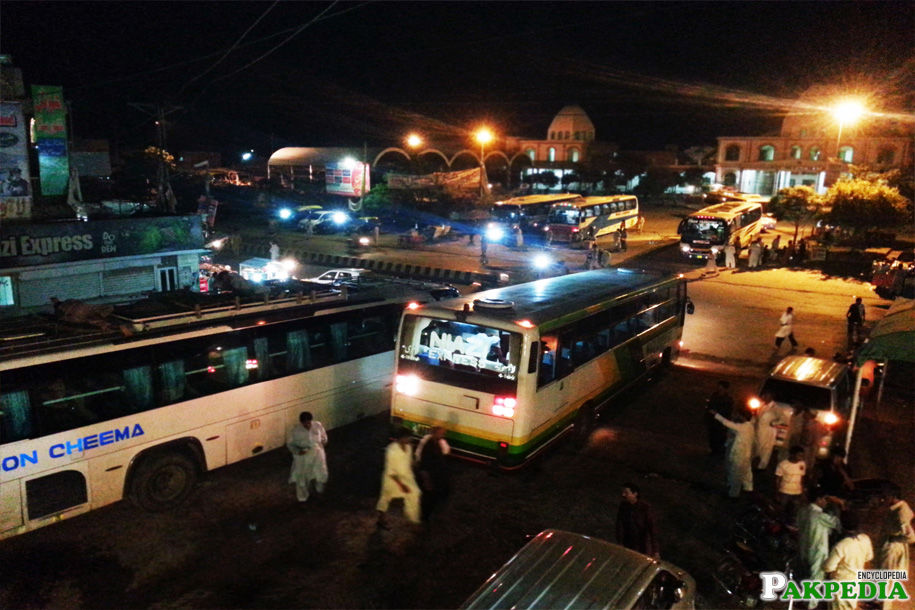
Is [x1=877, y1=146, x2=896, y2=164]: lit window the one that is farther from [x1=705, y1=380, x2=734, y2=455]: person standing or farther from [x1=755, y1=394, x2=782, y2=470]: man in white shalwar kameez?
[x1=755, y1=394, x2=782, y2=470]: man in white shalwar kameez

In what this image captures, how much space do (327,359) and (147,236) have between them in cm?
1237

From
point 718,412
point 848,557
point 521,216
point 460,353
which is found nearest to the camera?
point 848,557

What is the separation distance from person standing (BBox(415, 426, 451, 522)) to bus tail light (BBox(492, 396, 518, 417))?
106cm

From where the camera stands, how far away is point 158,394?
8047 mm

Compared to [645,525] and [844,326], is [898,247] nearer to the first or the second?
[844,326]

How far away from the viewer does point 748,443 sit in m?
8.77

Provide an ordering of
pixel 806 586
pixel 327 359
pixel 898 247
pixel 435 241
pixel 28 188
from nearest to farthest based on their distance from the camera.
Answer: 1. pixel 806 586
2. pixel 327 359
3. pixel 28 188
4. pixel 898 247
5. pixel 435 241

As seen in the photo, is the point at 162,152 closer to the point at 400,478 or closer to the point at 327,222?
the point at 400,478

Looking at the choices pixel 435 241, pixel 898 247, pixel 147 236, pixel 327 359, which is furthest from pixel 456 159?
pixel 327 359

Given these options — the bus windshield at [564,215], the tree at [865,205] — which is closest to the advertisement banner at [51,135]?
the bus windshield at [564,215]

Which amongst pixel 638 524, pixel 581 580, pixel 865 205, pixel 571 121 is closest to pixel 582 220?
pixel 865 205

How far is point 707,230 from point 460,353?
26.5m

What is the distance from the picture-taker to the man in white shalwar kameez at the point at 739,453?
8734 millimetres

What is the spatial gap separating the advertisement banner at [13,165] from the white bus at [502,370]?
47.8 ft
